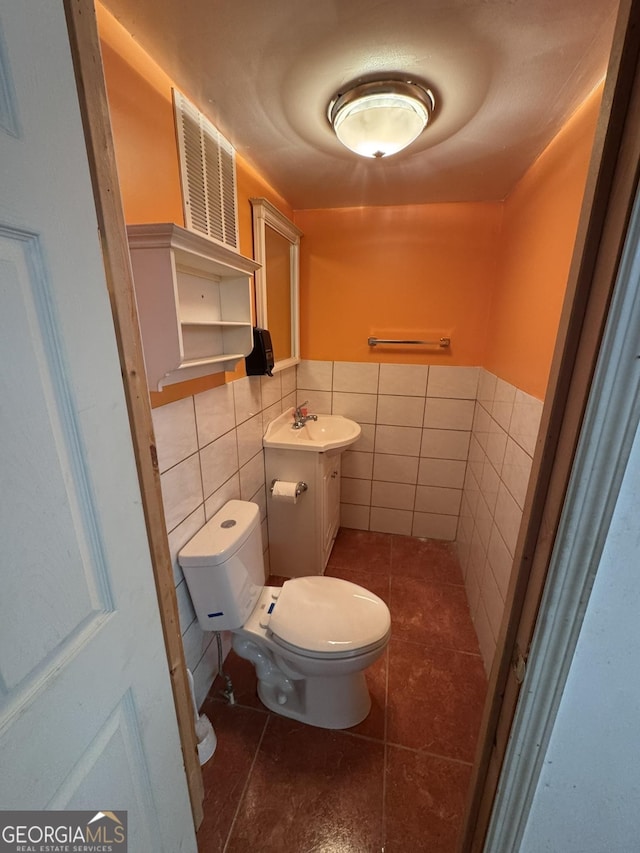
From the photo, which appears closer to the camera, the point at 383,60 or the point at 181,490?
the point at 383,60

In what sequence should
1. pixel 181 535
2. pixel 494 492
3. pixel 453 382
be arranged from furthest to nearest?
pixel 453 382
pixel 494 492
pixel 181 535

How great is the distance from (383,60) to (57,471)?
1.24 m

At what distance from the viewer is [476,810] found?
670 mm

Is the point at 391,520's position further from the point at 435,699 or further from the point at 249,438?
the point at 249,438

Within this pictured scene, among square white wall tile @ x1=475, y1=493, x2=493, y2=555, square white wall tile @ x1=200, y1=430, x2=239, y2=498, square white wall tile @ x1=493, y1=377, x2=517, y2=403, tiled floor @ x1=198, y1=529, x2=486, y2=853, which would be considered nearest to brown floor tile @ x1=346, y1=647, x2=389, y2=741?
tiled floor @ x1=198, y1=529, x2=486, y2=853

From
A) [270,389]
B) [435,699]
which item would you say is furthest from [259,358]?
[435,699]

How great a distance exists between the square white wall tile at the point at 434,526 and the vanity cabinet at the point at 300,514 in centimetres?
69

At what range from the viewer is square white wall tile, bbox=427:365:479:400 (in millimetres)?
2066

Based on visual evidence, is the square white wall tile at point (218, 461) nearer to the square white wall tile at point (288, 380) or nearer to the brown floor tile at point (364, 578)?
the square white wall tile at point (288, 380)

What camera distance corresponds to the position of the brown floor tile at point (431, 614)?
1.63m

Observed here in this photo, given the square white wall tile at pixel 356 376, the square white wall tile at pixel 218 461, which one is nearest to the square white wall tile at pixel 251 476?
the square white wall tile at pixel 218 461

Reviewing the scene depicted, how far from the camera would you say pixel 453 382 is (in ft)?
6.86

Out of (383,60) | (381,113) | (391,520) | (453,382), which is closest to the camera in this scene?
(383,60)

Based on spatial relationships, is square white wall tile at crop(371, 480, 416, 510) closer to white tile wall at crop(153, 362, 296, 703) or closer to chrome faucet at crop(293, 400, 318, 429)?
chrome faucet at crop(293, 400, 318, 429)
